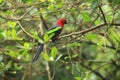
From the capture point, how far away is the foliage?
2785mm

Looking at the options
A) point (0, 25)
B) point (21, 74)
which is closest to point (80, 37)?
point (0, 25)

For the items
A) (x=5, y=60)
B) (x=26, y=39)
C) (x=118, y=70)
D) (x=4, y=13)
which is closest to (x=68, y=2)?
(x=4, y=13)

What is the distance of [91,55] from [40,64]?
106 cm

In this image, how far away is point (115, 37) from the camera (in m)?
3.03

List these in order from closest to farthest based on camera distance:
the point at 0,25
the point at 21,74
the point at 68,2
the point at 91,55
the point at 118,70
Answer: the point at 68,2, the point at 0,25, the point at 21,74, the point at 118,70, the point at 91,55

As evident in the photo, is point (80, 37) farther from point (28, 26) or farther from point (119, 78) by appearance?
point (119, 78)

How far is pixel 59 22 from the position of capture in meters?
3.93

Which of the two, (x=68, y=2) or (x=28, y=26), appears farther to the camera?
(x=28, y=26)

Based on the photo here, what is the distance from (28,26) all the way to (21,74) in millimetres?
792

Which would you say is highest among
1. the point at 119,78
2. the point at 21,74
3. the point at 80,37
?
→ the point at 80,37

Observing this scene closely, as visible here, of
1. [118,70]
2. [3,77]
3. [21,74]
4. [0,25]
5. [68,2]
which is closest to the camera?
[68,2]

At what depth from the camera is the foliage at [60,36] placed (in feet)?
9.14

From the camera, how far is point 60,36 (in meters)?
3.31

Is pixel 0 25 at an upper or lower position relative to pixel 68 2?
lower
